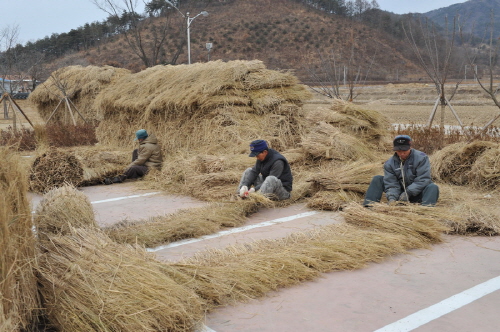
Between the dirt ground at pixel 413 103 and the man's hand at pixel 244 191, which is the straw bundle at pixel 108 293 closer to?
the man's hand at pixel 244 191

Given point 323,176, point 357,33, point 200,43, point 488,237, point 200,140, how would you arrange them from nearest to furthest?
point 488,237
point 323,176
point 200,140
point 200,43
point 357,33

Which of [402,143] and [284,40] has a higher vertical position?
[284,40]

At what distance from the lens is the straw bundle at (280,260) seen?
425 centimetres

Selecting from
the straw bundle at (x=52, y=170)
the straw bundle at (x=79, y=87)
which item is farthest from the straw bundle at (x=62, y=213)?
the straw bundle at (x=79, y=87)

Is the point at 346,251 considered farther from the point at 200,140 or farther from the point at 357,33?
the point at 357,33

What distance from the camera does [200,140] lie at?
11289mm

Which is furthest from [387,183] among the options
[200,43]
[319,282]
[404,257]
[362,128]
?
[200,43]

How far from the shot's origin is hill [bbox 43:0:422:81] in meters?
65.9

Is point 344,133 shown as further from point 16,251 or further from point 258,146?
point 16,251

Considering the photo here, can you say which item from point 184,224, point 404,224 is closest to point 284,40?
point 184,224

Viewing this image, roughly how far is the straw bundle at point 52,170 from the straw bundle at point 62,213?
14.1ft

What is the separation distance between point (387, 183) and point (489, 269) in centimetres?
213

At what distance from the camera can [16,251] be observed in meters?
3.46

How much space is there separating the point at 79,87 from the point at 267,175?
14.3m
